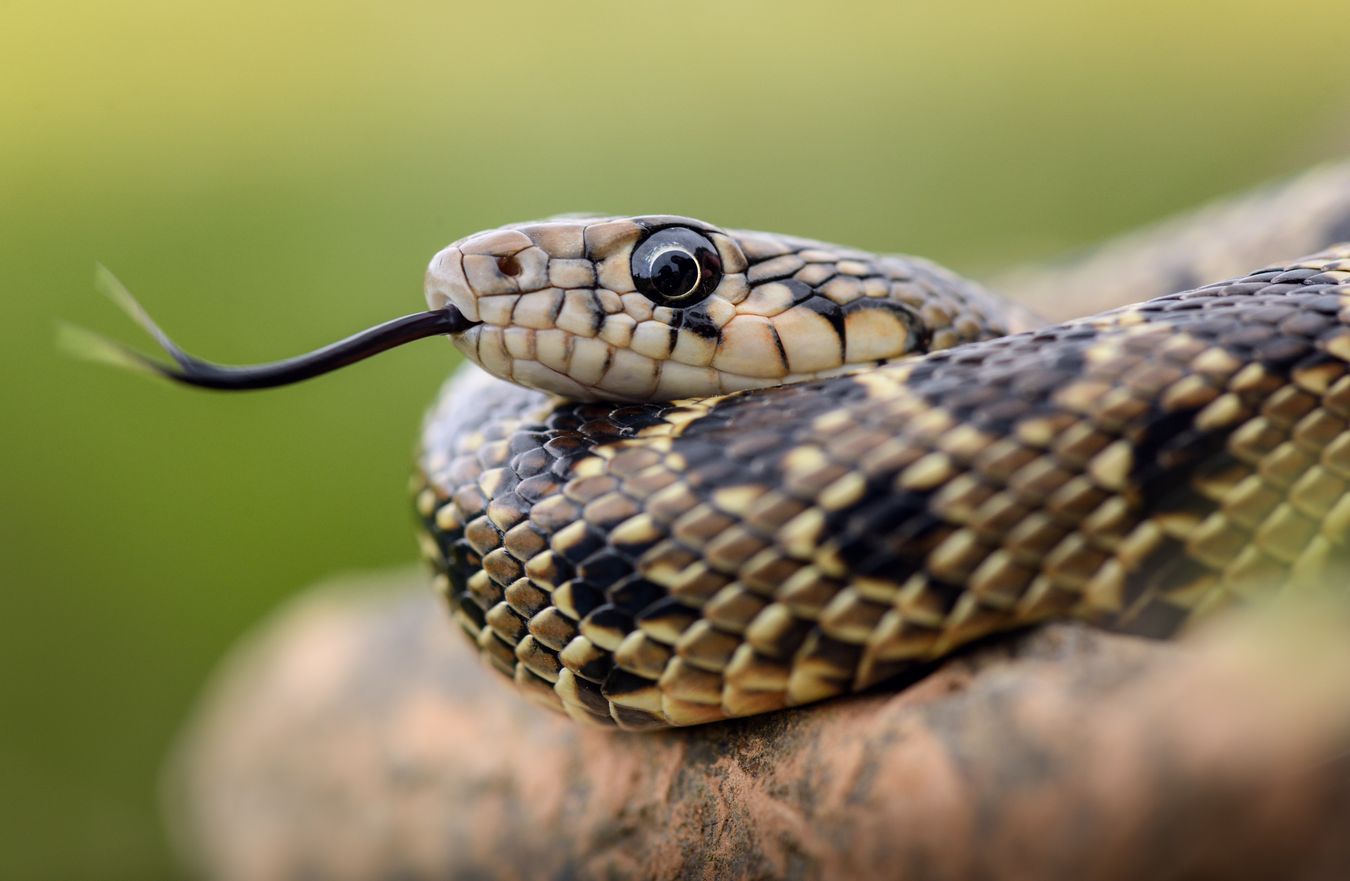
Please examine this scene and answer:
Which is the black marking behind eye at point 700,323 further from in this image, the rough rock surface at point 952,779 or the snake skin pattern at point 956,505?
the rough rock surface at point 952,779

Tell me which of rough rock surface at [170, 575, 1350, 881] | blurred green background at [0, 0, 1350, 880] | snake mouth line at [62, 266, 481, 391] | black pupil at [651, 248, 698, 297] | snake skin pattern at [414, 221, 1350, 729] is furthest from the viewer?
blurred green background at [0, 0, 1350, 880]

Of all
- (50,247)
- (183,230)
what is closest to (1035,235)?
(183,230)

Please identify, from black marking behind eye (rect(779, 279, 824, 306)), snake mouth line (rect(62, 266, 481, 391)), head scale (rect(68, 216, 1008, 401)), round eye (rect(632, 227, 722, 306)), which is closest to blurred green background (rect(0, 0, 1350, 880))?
snake mouth line (rect(62, 266, 481, 391))

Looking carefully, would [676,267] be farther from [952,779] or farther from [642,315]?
[952,779]

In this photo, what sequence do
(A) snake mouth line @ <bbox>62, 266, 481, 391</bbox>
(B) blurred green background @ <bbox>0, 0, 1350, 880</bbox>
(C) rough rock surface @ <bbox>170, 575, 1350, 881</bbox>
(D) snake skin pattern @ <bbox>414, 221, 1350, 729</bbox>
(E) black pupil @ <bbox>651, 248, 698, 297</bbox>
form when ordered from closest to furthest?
(C) rough rock surface @ <bbox>170, 575, 1350, 881</bbox> < (D) snake skin pattern @ <bbox>414, 221, 1350, 729</bbox> < (A) snake mouth line @ <bbox>62, 266, 481, 391</bbox> < (E) black pupil @ <bbox>651, 248, 698, 297</bbox> < (B) blurred green background @ <bbox>0, 0, 1350, 880</bbox>

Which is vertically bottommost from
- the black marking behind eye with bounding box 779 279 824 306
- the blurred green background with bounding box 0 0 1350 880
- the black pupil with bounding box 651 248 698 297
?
the blurred green background with bounding box 0 0 1350 880

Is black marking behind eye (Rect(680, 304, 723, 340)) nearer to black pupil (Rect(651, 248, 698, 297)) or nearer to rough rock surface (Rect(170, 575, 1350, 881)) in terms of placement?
black pupil (Rect(651, 248, 698, 297))

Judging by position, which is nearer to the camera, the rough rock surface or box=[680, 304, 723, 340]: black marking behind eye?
the rough rock surface

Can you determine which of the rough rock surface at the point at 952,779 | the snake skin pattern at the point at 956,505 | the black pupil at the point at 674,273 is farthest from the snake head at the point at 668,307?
the rough rock surface at the point at 952,779
